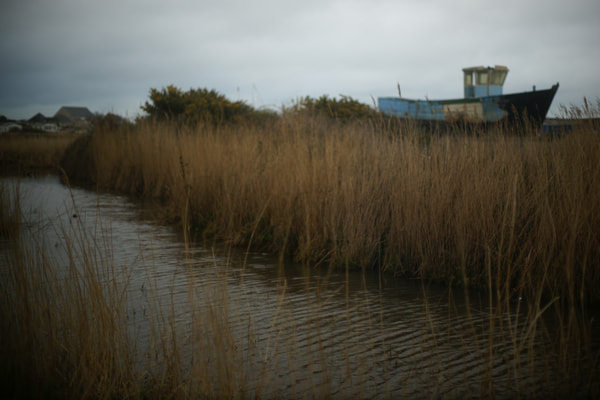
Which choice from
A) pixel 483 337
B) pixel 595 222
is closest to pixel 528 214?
pixel 595 222

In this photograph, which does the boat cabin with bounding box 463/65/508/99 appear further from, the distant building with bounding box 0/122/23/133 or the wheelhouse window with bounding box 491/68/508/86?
the distant building with bounding box 0/122/23/133

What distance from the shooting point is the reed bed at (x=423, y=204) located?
333cm

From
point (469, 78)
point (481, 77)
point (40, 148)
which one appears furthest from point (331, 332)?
point (469, 78)

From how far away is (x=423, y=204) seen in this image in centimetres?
420

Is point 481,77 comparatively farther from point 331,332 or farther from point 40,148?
point 331,332

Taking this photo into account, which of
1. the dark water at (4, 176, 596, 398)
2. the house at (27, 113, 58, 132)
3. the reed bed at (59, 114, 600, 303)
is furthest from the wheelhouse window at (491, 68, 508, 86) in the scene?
the house at (27, 113, 58, 132)

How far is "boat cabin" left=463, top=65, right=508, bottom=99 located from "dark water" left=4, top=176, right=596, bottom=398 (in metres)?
24.8

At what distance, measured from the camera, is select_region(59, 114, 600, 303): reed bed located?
3334mm

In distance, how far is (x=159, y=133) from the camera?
9.92 m

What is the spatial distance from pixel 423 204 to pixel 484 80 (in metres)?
25.1

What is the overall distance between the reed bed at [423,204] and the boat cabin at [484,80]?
75.8 feet

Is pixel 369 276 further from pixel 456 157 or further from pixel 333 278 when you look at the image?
pixel 456 157

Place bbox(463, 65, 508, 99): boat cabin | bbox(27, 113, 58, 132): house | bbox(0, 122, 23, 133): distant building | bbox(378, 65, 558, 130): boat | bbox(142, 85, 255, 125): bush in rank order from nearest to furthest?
bbox(0, 122, 23, 133): distant building
bbox(378, 65, 558, 130): boat
bbox(142, 85, 255, 125): bush
bbox(463, 65, 508, 99): boat cabin
bbox(27, 113, 58, 132): house

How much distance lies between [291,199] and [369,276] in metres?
1.32
